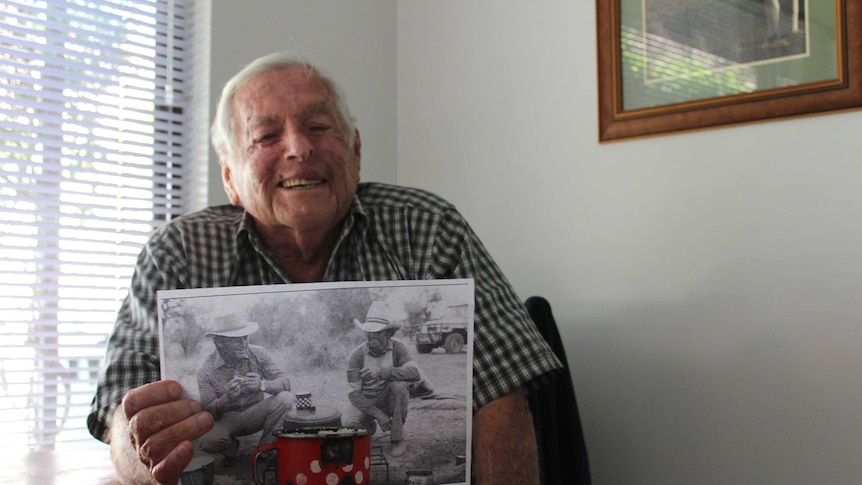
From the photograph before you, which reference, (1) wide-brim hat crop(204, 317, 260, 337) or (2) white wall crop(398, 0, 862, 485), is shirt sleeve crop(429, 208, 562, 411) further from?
(2) white wall crop(398, 0, 862, 485)

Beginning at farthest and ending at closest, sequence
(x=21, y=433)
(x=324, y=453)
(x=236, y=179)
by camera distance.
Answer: (x=21, y=433) → (x=236, y=179) → (x=324, y=453)

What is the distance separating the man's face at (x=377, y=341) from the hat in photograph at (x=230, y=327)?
13 cm

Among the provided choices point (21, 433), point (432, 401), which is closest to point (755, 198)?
point (432, 401)

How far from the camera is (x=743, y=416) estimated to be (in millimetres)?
1623

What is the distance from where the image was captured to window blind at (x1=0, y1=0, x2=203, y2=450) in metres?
1.66

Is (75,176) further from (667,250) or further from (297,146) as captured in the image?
(667,250)

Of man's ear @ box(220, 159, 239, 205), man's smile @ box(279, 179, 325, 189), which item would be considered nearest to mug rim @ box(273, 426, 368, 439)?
man's smile @ box(279, 179, 325, 189)

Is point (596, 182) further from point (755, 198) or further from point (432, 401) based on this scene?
point (432, 401)

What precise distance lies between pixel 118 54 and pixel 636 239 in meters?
1.28

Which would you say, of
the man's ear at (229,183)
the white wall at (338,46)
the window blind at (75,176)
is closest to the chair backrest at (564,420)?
the man's ear at (229,183)

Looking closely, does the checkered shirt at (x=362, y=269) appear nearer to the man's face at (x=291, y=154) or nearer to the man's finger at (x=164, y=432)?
the man's face at (x=291, y=154)

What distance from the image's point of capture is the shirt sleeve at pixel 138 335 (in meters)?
1.16

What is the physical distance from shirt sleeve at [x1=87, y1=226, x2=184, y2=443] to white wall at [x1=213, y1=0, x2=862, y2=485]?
830 mm

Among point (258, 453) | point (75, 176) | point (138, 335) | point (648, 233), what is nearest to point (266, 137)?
point (138, 335)
